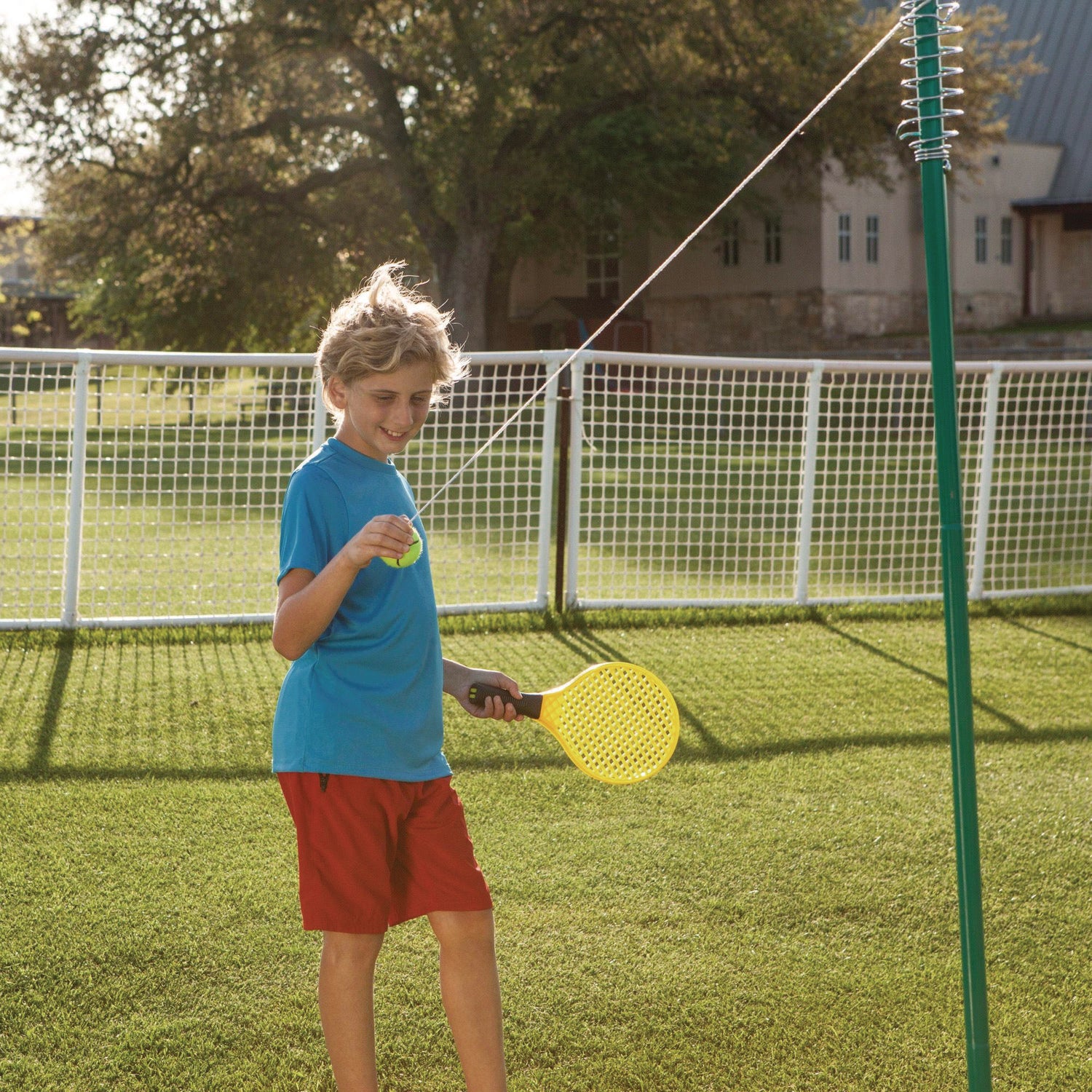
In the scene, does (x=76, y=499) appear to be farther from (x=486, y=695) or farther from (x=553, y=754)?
(x=486, y=695)

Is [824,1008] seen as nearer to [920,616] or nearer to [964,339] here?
[920,616]

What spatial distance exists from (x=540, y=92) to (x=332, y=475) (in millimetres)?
26855

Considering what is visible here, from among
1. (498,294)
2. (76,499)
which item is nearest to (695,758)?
(76,499)

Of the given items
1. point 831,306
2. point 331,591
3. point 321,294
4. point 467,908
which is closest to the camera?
point 331,591

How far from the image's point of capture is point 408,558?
2125mm

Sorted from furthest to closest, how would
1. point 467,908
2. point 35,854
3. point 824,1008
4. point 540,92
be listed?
1. point 540,92
2. point 35,854
3. point 824,1008
4. point 467,908

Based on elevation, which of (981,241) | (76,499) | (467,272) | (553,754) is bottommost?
(553,754)

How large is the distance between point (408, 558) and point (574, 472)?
201 inches

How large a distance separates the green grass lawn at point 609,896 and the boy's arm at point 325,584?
3.56 ft

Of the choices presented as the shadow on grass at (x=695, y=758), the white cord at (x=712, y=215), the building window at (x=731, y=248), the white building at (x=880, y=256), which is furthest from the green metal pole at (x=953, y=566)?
the building window at (x=731, y=248)

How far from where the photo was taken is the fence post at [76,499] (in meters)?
6.48

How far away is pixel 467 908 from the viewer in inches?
90.5

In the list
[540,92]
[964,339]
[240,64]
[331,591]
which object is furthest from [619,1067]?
[964,339]

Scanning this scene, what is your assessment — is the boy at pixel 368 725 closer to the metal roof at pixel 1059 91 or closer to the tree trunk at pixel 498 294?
the tree trunk at pixel 498 294
